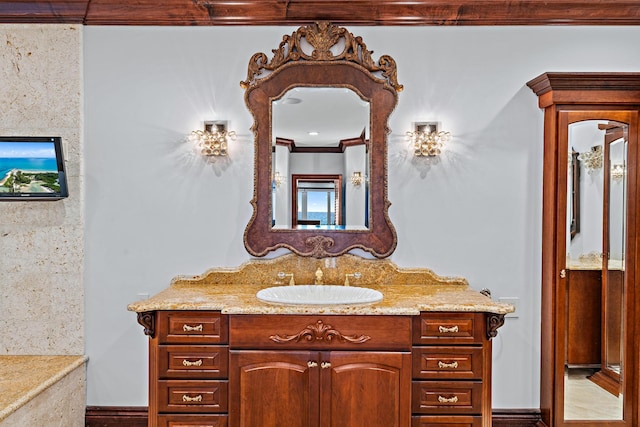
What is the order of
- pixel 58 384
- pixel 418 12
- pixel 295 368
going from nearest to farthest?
1. pixel 295 368
2. pixel 58 384
3. pixel 418 12

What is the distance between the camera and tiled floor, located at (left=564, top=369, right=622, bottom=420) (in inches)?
104

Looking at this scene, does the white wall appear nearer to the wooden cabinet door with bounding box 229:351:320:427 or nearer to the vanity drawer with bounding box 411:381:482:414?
the vanity drawer with bounding box 411:381:482:414

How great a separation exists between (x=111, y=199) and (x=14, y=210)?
22.6 inches

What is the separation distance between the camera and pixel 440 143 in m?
2.80

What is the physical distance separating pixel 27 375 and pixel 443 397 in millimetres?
2172

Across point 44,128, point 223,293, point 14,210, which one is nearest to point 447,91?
point 223,293

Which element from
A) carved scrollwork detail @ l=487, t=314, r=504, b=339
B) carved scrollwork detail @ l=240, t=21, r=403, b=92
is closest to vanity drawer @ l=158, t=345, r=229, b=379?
carved scrollwork detail @ l=487, t=314, r=504, b=339

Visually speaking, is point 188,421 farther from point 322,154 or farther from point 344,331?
point 322,154

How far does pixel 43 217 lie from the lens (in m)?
2.80

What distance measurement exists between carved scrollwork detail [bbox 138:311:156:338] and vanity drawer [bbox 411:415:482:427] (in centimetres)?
134

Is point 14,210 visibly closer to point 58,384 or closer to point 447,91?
point 58,384

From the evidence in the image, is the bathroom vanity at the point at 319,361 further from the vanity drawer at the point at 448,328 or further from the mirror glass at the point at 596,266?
the mirror glass at the point at 596,266

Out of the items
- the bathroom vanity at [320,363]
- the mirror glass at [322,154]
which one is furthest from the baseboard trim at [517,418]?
the mirror glass at [322,154]

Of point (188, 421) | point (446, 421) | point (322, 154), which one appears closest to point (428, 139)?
point (322, 154)
